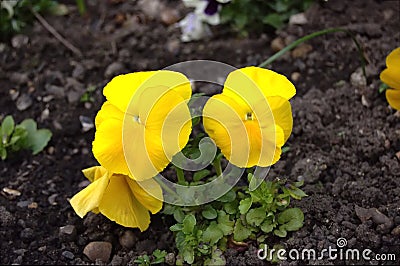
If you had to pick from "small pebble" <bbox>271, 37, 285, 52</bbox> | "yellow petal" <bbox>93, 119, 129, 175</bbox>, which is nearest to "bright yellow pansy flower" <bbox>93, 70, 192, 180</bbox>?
"yellow petal" <bbox>93, 119, 129, 175</bbox>

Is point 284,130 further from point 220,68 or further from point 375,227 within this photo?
point 220,68

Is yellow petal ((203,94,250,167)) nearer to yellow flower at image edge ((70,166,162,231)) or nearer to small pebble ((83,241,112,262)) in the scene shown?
yellow flower at image edge ((70,166,162,231))

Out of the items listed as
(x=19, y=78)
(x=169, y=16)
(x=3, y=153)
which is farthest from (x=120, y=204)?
(x=169, y=16)

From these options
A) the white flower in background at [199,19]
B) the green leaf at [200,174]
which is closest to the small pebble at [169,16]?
the white flower in background at [199,19]

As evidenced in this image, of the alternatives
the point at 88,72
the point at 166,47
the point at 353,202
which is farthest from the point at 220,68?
the point at 353,202

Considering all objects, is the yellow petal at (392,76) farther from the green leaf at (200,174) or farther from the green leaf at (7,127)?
the green leaf at (7,127)
